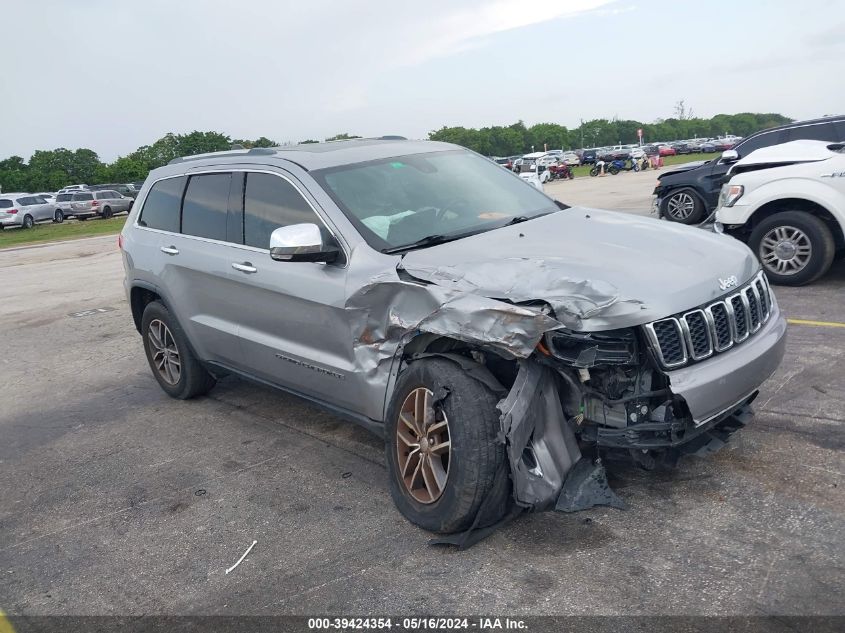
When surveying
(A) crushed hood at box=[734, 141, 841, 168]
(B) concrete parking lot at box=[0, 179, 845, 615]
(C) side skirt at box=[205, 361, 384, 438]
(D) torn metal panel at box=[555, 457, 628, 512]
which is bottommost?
(B) concrete parking lot at box=[0, 179, 845, 615]

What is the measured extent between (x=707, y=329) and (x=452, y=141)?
65947 millimetres

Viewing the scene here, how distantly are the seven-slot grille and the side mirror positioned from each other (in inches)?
69.3

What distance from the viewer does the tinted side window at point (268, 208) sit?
4.46 metres

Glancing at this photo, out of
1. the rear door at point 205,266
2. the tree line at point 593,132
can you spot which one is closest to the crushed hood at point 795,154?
the rear door at point 205,266

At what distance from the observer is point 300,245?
13.1ft

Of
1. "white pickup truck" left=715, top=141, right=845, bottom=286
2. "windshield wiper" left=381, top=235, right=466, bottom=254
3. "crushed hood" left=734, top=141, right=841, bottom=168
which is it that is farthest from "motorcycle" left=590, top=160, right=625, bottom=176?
"windshield wiper" left=381, top=235, right=466, bottom=254

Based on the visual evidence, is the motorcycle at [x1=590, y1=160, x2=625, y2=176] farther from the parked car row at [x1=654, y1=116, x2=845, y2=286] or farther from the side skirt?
the side skirt

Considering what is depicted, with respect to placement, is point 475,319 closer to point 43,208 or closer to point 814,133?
point 814,133

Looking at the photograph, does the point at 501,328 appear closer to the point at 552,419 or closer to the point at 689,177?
the point at 552,419

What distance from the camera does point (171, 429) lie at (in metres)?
5.57

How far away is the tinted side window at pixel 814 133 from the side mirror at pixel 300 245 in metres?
9.39

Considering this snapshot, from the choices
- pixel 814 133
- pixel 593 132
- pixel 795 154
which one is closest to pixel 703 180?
pixel 814 133

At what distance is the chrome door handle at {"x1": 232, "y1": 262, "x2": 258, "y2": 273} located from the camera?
4695 millimetres

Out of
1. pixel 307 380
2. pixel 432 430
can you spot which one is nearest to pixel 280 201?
pixel 307 380
